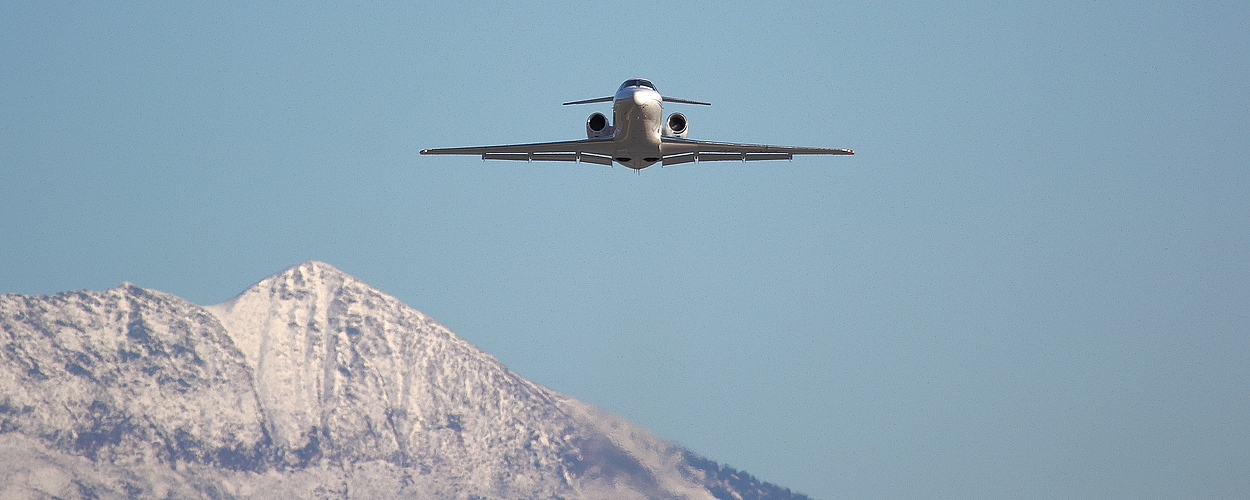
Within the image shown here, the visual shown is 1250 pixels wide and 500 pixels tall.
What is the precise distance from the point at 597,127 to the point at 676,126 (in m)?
2.87

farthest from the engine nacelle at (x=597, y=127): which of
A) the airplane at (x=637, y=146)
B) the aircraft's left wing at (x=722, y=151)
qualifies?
the aircraft's left wing at (x=722, y=151)

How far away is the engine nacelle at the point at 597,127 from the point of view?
159 feet

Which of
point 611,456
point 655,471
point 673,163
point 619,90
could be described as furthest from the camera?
Result: point 611,456

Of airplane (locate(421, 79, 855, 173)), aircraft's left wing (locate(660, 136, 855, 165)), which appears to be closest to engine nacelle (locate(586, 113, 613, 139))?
airplane (locate(421, 79, 855, 173))

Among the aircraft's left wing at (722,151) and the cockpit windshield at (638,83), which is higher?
the cockpit windshield at (638,83)

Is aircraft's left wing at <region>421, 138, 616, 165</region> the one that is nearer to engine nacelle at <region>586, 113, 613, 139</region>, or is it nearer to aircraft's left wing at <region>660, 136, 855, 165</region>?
engine nacelle at <region>586, 113, 613, 139</region>

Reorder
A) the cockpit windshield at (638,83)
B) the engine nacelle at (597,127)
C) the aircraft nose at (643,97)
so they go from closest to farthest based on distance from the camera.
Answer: the aircraft nose at (643,97), the cockpit windshield at (638,83), the engine nacelle at (597,127)

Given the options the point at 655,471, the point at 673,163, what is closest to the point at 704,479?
the point at 655,471

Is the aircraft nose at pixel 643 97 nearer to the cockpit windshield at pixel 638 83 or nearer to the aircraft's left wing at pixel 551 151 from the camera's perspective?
the cockpit windshield at pixel 638 83

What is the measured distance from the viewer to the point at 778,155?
4956 centimetres

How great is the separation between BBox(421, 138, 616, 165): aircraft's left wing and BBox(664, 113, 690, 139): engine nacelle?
2086 mm

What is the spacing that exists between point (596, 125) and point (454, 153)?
17.2 feet

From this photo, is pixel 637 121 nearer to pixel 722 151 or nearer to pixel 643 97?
pixel 643 97

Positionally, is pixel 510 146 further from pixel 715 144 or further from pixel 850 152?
pixel 850 152
